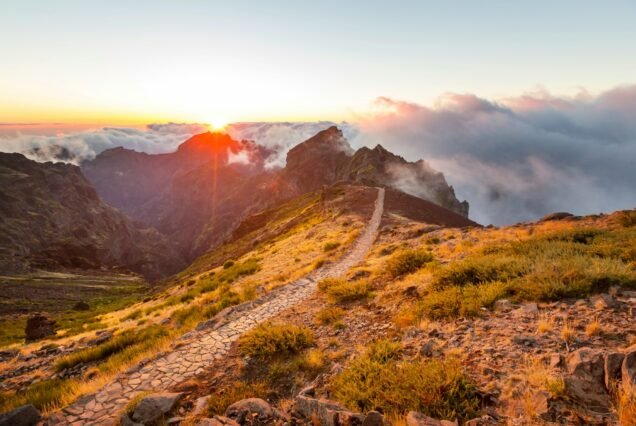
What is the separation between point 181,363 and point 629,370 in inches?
463

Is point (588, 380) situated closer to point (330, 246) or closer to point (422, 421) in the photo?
point (422, 421)

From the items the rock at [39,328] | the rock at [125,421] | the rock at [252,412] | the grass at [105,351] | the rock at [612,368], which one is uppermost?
the rock at [612,368]

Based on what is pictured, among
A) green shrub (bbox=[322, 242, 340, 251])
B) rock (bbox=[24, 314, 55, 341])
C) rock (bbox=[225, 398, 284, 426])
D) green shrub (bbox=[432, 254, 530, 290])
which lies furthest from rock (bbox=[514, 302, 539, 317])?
rock (bbox=[24, 314, 55, 341])

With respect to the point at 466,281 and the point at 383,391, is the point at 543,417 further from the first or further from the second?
the point at 466,281

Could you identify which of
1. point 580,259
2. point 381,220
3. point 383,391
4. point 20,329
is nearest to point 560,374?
point 383,391

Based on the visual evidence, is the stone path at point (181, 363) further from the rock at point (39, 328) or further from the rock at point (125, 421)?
the rock at point (39, 328)

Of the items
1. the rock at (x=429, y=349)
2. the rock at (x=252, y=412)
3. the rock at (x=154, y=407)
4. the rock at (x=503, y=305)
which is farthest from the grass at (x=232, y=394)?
the rock at (x=503, y=305)

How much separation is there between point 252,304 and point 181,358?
5.62 metres

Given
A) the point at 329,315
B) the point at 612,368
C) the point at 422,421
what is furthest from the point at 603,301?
the point at 329,315

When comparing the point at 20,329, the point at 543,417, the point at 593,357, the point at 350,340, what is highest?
the point at 593,357

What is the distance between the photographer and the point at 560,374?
6.80m

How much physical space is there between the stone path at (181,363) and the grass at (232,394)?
1.87m

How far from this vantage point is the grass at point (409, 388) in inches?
262

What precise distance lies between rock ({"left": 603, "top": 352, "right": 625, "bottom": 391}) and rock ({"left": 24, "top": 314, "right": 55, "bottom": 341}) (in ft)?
149
